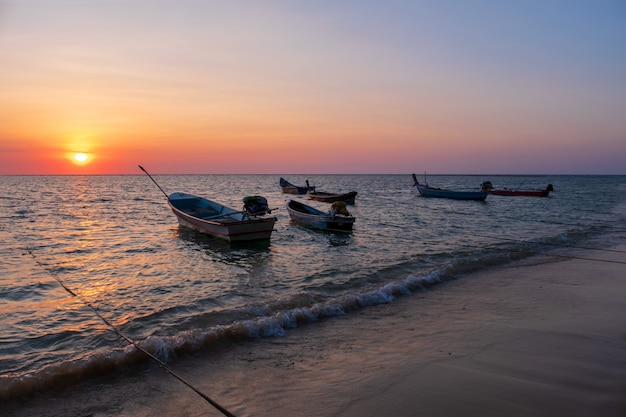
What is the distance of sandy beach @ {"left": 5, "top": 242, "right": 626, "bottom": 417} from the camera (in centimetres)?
465

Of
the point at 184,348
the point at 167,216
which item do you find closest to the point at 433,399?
the point at 184,348

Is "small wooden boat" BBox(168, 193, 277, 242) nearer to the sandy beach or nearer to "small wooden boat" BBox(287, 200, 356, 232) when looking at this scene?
"small wooden boat" BBox(287, 200, 356, 232)

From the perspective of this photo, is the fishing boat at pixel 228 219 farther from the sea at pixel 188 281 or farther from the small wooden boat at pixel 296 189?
the small wooden boat at pixel 296 189

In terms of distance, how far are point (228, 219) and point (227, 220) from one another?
631 millimetres

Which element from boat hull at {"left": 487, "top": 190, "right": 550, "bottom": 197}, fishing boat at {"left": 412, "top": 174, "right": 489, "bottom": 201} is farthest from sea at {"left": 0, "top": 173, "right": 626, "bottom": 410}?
boat hull at {"left": 487, "top": 190, "right": 550, "bottom": 197}

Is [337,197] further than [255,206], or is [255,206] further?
[337,197]

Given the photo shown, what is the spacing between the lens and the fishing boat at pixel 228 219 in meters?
17.0

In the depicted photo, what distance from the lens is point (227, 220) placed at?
17.9 meters

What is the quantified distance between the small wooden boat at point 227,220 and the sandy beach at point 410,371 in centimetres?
943

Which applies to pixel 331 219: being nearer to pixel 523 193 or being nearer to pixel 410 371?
pixel 410 371

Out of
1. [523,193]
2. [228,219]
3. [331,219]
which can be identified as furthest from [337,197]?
[523,193]

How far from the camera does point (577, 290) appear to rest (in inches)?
381

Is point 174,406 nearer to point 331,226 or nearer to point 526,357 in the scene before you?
point 526,357

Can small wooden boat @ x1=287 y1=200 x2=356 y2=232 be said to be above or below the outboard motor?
below
